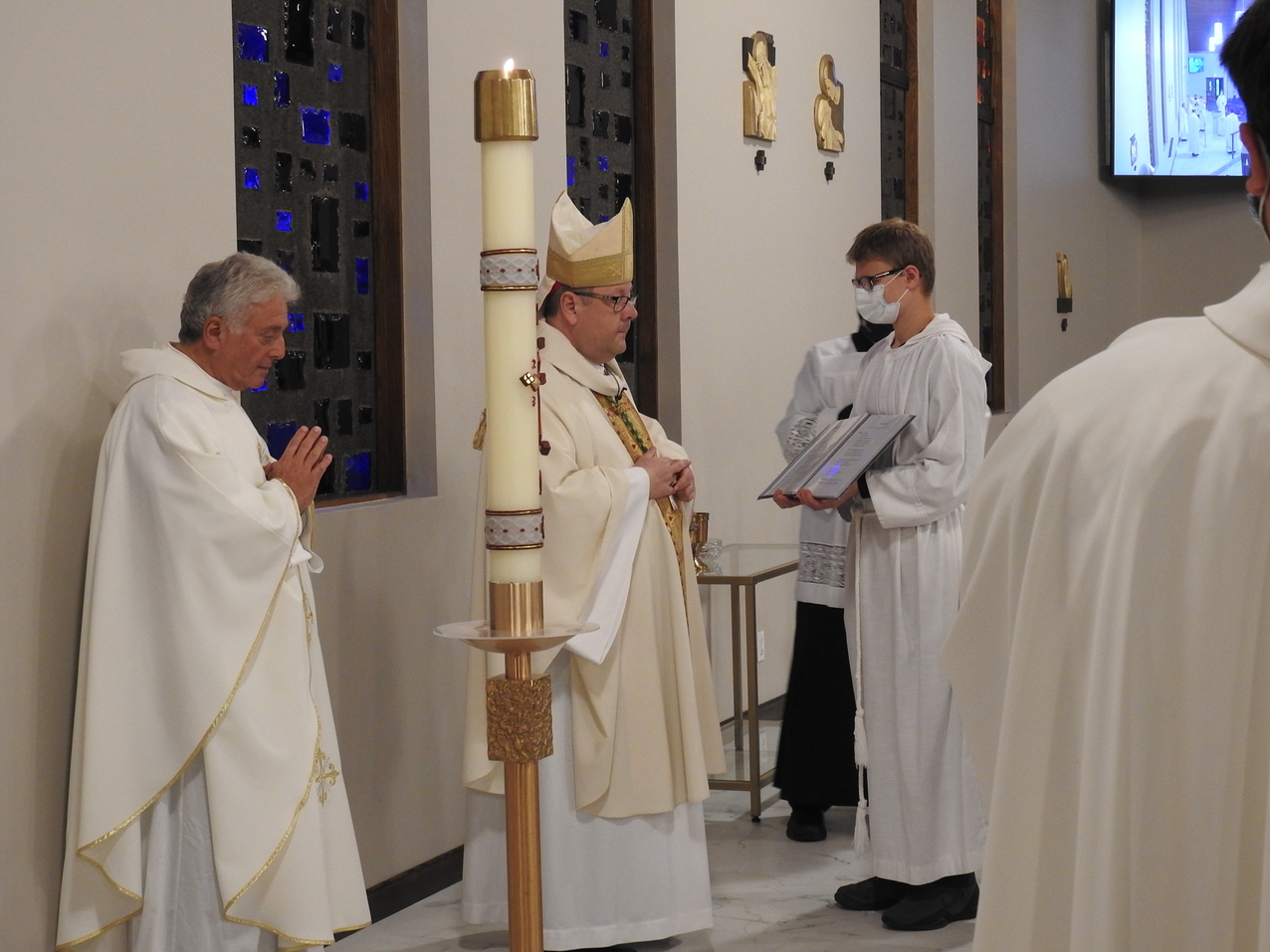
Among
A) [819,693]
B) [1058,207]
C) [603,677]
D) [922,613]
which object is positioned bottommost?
[819,693]

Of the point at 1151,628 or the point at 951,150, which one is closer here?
the point at 1151,628

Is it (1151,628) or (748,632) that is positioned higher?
(1151,628)

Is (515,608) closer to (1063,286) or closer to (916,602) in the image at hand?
(916,602)

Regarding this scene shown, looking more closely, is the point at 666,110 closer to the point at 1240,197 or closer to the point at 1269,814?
the point at 1269,814

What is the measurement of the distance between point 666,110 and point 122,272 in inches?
134

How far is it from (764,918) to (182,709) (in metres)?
2.01

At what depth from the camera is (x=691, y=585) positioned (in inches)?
172

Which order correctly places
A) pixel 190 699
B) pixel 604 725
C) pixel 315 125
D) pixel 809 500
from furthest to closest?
pixel 315 125 < pixel 809 500 < pixel 604 725 < pixel 190 699

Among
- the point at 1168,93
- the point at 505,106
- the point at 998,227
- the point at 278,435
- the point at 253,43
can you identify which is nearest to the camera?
the point at 505,106

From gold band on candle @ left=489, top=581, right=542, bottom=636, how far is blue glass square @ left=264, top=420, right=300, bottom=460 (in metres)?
2.80

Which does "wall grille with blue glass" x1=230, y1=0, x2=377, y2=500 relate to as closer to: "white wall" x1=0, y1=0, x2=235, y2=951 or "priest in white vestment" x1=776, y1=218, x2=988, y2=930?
"white wall" x1=0, y1=0, x2=235, y2=951

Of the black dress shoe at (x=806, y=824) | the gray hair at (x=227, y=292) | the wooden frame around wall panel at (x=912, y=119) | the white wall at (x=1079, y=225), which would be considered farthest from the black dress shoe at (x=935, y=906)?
the white wall at (x=1079, y=225)

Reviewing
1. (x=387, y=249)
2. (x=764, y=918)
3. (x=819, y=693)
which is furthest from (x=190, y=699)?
(x=819, y=693)

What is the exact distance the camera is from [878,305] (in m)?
4.49
